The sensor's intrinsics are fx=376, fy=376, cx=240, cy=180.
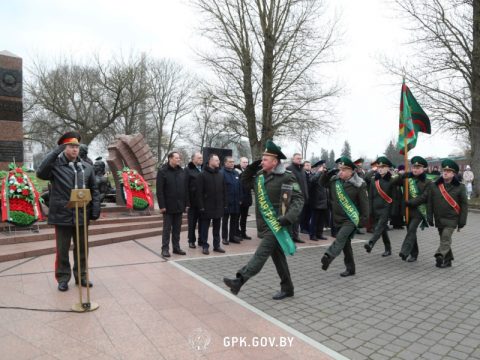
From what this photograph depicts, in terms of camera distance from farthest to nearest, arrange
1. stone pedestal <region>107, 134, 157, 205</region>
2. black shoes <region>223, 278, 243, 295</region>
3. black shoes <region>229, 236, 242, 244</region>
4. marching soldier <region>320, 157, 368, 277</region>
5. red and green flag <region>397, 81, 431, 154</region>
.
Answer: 1. stone pedestal <region>107, 134, 157, 205</region>
2. black shoes <region>229, 236, 242, 244</region>
3. red and green flag <region>397, 81, 431, 154</region>
4. marching soldier <region>320, 157, 368, 277</region>
5. black shoes <region>223, 278, 243, 295</region>

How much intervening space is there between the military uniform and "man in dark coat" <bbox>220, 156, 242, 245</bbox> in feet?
9.85

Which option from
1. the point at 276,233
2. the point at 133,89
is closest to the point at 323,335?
the point at 276,233

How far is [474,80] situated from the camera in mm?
18422

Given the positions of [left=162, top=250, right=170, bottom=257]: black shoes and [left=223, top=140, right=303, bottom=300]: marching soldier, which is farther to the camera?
[left=162, top=250, right=170, bottom=257]: black shoes

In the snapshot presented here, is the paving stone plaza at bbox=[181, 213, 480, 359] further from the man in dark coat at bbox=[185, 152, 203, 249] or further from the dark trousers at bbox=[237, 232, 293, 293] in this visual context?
the man in dark coat at bbox=[185, 152, 203, 249]

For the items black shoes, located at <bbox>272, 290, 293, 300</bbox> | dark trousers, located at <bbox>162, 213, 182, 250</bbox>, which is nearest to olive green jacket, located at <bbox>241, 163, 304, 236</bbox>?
black shoes, located at <bbox>272, 290, 293, 300</bbox>

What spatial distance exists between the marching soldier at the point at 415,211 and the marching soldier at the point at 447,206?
25 cm

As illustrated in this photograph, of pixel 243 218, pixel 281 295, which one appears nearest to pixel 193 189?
pixel 243 218

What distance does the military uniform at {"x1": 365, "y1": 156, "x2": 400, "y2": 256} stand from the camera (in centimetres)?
760

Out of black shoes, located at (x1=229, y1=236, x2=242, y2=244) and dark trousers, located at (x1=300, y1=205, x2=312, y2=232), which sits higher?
dark trousers, located at (x1=300, y1=205, x2=312, y2=232)

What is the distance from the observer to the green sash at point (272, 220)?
4656 millimetres

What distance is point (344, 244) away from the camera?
5945 millimetres

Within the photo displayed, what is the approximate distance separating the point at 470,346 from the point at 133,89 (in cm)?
2912

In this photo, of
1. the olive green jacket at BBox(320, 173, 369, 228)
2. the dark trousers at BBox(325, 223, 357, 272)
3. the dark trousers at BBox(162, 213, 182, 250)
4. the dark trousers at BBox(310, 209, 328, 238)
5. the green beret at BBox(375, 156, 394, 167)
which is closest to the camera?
the dark trousers at BBox(325, 223, 357, 272)
